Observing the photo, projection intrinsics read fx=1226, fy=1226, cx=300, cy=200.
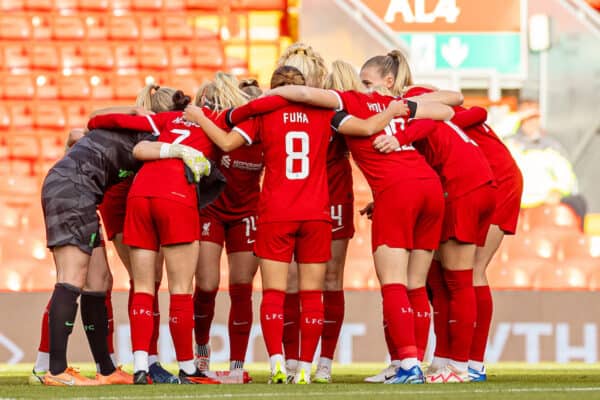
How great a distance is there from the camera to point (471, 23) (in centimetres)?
1255

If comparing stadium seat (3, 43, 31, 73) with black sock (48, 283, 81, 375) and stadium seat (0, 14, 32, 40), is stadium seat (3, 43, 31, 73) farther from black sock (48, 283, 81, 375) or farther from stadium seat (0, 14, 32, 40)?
black sock (48, 283, 81, 375)

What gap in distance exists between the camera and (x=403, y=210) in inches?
212

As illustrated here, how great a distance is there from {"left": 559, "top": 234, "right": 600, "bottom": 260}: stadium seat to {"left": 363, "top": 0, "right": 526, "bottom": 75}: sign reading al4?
2.49 m

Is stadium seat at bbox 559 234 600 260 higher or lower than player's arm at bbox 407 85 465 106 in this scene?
lower

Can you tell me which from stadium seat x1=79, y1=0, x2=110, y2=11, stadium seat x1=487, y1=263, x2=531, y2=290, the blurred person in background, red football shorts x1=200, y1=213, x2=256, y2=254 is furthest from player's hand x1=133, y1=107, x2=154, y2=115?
stadium seat x1=79, y1=0, x2=110, y2=11

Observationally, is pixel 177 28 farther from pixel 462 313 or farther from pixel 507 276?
pixel 462 313

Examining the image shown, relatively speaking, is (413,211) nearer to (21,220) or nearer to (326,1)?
(21,220)

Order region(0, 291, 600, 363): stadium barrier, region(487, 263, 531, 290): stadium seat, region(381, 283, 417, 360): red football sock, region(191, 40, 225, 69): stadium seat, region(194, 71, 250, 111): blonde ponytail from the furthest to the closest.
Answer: region(191, 40, 225, 69): stadium seat, region(487, 263, 531, 290): stadium seat, region(0, 291, 600, 363): stadium barrier, region(194, 71, 250, 111): blonde ponytail, region(381, 283, 417, 360): red football sock

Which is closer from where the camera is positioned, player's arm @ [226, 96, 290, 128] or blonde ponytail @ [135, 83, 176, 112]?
player's arm @ [226, 96, 290, 128]

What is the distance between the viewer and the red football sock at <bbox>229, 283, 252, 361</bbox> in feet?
19.8

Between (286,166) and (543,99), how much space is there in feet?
24.0

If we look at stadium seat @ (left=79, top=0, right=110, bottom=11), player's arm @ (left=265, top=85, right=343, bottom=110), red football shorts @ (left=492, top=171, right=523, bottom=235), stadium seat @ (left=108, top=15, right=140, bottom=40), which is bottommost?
red football shorts @ (left=492, top=171, right=523, bottom=235)

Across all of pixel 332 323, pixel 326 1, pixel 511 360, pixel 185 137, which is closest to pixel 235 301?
pixel 332 323

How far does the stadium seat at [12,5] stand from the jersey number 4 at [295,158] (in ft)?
28.5
